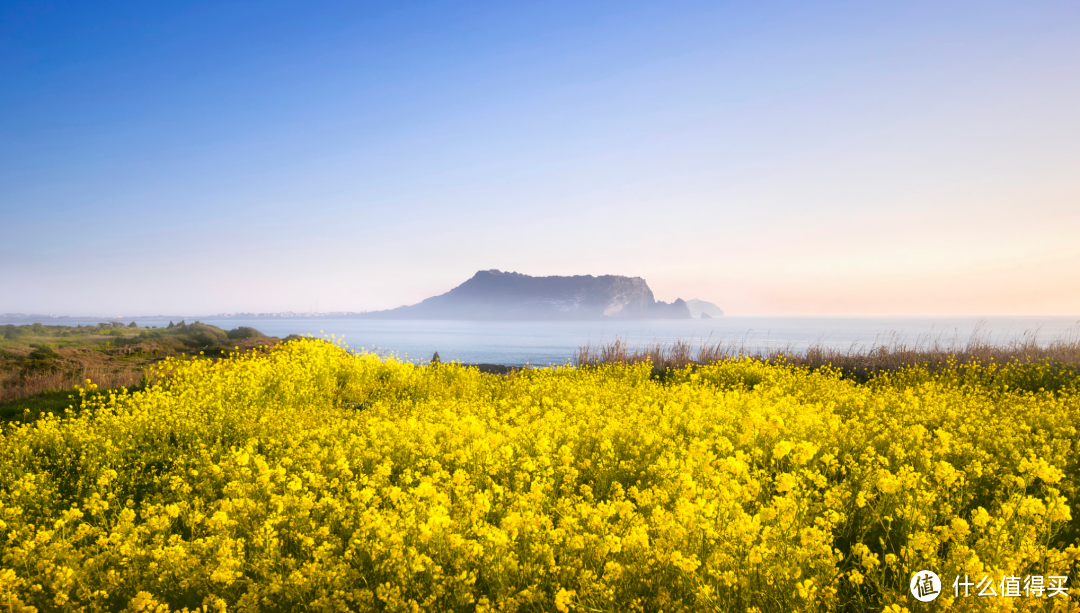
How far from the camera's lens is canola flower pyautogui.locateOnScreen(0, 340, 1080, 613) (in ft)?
8.77

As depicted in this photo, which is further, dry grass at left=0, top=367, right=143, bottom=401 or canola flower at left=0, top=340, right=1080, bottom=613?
dry grass at left=0, top=367, right=143, bottom=401

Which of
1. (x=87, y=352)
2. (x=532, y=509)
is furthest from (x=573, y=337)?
(x=532, y=509)

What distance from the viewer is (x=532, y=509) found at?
3367 millimetres

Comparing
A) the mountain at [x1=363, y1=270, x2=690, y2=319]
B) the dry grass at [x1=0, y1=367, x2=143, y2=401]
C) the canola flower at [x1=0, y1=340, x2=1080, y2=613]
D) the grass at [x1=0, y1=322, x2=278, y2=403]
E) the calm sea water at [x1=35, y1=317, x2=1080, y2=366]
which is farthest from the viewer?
the mountain at [x1=363, y1=270, x2=690, y2=319]

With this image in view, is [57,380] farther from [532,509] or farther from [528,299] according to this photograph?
[528,299]

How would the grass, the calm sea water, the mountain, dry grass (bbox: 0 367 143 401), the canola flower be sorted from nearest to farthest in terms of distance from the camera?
the canola flower
dry grass (bbox: 0 367 143 401)
the grass
the calm sea water
the mountain

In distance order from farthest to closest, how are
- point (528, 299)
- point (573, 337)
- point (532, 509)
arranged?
point (528, 299) < point (573, 337) < point (532, 509)

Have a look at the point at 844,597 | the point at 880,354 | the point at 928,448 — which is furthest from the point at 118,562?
the point at 880,354

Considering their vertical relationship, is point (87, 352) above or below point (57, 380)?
above

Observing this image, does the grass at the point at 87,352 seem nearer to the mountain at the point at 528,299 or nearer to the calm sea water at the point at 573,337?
the calm sea water at the point at 573,337

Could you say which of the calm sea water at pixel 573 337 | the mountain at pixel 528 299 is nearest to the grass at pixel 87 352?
the calm sea water at pixel 573 337

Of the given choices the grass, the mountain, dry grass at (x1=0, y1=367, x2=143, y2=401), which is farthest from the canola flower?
the mountain

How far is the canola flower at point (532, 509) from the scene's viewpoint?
2.67 meters

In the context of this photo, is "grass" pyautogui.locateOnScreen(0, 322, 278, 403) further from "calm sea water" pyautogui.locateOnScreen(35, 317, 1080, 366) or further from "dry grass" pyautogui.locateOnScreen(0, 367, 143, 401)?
"calm sea water" pyautogui.locateOnScreen(35, 317, 1080, 366)
